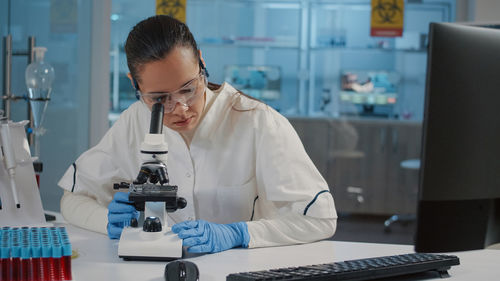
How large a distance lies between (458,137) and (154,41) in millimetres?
879

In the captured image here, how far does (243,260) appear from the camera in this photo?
146 centimetres

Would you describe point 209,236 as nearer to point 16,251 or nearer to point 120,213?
point 120,213

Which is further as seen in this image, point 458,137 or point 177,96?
point 177,96

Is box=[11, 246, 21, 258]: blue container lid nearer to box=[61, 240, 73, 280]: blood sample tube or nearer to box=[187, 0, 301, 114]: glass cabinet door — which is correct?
box=[61, 240, 73, 280]: blood sample tube

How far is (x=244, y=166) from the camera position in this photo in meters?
1.87

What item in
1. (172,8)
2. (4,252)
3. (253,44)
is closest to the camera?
→ (4,252)

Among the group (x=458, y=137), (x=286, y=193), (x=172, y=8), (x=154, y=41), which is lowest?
(x=286, y=193)

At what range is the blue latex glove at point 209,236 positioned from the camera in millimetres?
1451

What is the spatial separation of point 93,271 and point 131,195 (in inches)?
7.1

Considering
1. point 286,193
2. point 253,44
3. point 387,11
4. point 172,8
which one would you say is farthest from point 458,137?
point 253,44

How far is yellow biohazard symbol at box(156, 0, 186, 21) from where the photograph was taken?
475 cm

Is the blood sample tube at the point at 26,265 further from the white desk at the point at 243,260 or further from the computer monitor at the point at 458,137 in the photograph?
the computer monitor at the point at 458,137

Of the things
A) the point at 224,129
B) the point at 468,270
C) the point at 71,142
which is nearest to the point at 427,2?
the point at 71,142

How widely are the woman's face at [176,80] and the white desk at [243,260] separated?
37 centimetres
